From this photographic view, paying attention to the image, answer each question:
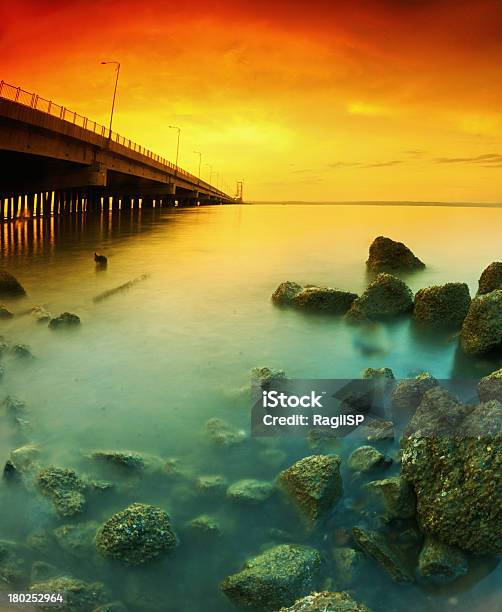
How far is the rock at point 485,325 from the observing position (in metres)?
8.90

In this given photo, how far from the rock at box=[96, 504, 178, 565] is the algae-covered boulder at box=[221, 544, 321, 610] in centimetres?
57

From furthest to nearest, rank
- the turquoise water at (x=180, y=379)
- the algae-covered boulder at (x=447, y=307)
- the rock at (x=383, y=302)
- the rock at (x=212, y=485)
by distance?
the rock at (x=383, y=302)
the algae-covered boulder at (x=447, y=307)
the rock at (x=212, y=485)
the turquoise water at (x=180, y=379)

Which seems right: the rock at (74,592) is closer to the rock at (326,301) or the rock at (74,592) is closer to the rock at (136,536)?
the rock at (136,536)

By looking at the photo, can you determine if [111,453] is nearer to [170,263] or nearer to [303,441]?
A: [303,441]

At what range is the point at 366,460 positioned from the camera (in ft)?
17.6

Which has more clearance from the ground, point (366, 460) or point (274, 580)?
point (366, 460)

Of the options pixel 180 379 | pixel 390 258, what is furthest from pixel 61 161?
pixel 180 379

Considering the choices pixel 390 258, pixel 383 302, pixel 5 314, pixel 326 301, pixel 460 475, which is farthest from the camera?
pixel 390 258

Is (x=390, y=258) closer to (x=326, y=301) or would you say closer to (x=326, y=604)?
(x=326, y=301)

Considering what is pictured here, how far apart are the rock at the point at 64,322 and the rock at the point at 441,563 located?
25.7 ft

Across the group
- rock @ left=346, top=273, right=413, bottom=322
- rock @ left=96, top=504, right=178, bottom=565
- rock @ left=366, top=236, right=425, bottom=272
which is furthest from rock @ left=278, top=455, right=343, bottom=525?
rock @ left=366, top=236, right=425, bottom=272

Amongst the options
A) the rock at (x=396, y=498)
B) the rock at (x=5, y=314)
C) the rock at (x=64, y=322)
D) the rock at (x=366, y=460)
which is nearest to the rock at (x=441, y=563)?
the rock at (x=396, y=498)

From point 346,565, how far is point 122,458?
229 cm

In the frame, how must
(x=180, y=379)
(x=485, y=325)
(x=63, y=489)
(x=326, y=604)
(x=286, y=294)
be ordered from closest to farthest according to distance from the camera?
(x=326, y=604) < (x=63, y=489) < (x=180, y=379) < (x=485, y=325) < (x=286, y=294)
